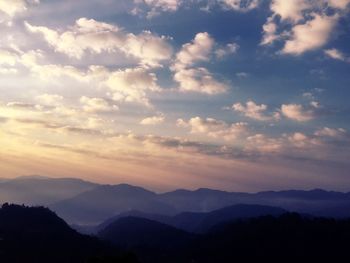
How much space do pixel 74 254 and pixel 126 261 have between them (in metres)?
117

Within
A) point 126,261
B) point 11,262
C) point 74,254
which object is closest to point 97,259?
point 126,261

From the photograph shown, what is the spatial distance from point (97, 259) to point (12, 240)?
128206 mm

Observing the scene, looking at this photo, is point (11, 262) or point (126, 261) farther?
point (11, 262)

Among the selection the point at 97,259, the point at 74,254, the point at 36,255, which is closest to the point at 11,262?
the point at 36,255

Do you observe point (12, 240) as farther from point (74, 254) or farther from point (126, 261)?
point (126, 261)

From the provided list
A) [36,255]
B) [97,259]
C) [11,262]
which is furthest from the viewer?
[36,255]

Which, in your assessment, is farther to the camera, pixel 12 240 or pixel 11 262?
pixel 12 240

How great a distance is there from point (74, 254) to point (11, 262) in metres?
29.5

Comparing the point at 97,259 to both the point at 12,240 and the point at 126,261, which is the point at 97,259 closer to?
the point at 126,261

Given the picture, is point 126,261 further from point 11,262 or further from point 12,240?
point 12,240

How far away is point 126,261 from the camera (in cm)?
8875

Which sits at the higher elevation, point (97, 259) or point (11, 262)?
point (97, 259)

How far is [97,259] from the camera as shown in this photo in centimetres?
8638

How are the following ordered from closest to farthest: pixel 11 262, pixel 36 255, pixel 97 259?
pixel 97 259 < pixel 11 262 < pixel 36 255
